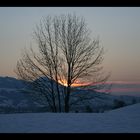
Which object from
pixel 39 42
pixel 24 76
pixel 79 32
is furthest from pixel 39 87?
pixel 79 32

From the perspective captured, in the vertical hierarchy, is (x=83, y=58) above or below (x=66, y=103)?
above

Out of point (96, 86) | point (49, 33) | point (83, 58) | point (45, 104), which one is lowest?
point (45, 104)

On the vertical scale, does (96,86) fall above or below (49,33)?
below

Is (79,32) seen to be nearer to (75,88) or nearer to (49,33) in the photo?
(49,33)
